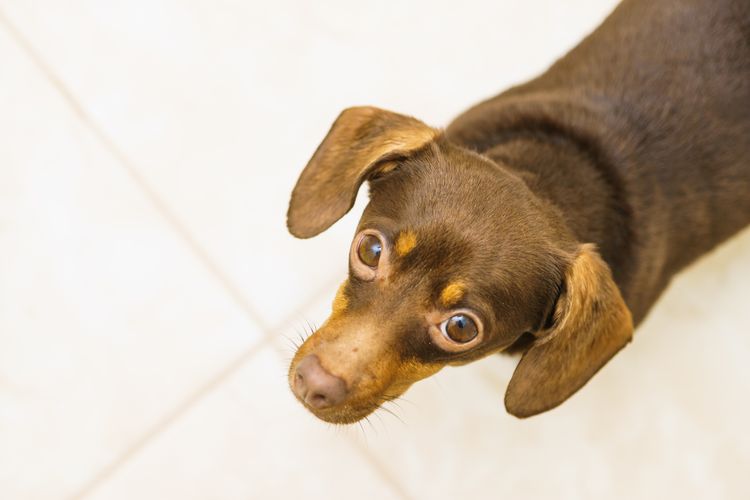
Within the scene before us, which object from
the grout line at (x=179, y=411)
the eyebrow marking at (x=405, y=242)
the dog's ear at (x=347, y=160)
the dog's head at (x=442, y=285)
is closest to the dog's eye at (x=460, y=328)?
the dog's head at (x=442, y=285)

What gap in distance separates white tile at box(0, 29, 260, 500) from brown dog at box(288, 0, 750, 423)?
674 millimetres

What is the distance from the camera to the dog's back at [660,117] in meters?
1.79

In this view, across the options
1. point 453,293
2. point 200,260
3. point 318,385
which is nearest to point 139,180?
point 200,260

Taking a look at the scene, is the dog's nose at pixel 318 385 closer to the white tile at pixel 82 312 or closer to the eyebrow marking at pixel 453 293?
the eyebrow marking at pixel 453 293

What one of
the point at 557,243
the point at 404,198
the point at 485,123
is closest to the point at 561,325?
the point at 557,243

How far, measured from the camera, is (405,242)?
141cm

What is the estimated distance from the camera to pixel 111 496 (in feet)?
6.52

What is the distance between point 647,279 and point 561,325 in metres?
0.48

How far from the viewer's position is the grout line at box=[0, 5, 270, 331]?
7.09 feet

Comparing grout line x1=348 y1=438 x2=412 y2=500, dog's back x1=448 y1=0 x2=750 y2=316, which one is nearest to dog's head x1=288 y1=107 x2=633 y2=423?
dog's back x1=448 y1=0 x2=750 y2=316

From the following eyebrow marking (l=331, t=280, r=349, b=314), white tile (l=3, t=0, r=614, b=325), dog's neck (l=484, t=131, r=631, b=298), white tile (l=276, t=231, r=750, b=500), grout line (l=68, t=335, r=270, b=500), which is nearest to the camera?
eyebrow marking (l=331, t=280, r=349, b=314)

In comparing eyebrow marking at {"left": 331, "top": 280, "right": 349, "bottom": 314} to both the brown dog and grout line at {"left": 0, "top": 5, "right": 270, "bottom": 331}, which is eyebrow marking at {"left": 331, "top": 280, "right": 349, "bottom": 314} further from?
grout line at {"left": 0, "top": 5, "right": 270, "bottom": 331}

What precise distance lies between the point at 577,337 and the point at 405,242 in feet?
1.27

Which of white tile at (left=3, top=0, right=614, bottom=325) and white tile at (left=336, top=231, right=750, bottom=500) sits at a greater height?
white tile at (left=3, top=0, right=614, bottom=325)
